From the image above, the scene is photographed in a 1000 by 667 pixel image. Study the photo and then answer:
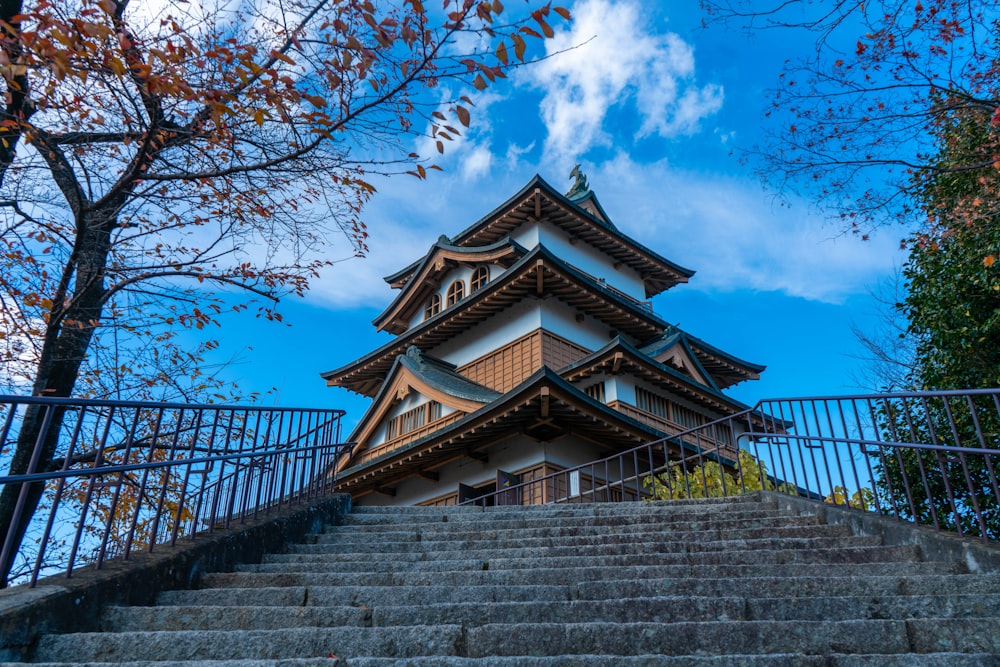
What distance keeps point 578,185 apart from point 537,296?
822cm

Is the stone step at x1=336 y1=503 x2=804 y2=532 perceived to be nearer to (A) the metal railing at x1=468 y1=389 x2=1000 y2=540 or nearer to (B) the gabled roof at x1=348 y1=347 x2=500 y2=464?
(A) the metal railing at x1=468 y1=389 x2=1000 y2=540

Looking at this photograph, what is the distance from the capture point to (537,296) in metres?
18.7

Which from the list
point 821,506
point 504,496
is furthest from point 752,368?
point 821,506

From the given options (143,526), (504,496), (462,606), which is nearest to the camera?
(462,606)

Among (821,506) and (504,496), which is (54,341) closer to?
(821,506)

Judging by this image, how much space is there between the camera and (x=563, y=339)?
18516 mm

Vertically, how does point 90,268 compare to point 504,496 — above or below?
above

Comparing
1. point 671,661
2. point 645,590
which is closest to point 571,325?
point 645,590

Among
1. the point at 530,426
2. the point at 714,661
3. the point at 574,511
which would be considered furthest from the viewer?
the point at 530,426

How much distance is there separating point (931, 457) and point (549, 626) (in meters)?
10.3

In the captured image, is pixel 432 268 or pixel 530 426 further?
pixel 432 268

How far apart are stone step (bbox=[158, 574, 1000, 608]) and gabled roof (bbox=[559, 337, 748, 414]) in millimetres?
11905

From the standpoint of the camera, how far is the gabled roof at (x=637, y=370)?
16.4 meters

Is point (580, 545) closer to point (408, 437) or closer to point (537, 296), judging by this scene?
point (537, 296)
